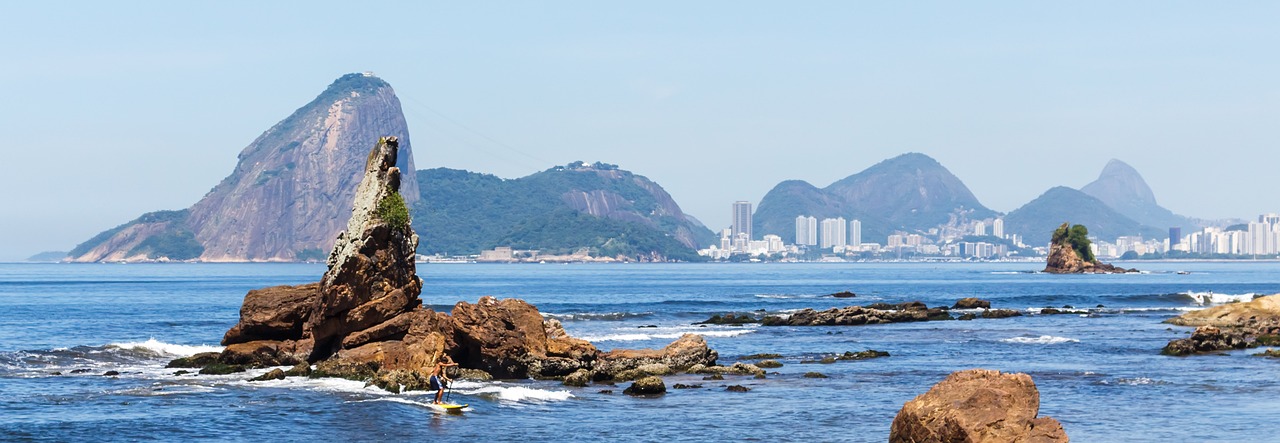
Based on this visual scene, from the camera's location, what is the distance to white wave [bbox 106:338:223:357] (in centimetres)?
5494

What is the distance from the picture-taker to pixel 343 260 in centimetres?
4544

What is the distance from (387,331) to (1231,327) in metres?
45.2

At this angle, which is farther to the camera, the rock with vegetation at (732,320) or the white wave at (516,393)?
the rock with vegetation at (732,320)

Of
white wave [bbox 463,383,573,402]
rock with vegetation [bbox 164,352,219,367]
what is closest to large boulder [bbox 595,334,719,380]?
white wave [bbox 463,383,573,402]

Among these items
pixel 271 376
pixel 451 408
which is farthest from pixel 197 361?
pixel 451 408

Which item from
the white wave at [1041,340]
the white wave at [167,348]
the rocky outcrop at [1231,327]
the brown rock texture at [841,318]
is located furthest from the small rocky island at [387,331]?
the brown rock texture at [841,318]

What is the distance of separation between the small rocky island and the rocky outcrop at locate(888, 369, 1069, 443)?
62.4 ft

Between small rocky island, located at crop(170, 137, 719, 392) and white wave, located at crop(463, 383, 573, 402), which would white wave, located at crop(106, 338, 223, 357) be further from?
white wave, located at crop(463, 383, 573, 402)

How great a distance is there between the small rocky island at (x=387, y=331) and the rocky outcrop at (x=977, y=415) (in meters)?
19.0

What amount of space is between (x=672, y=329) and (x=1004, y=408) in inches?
2081

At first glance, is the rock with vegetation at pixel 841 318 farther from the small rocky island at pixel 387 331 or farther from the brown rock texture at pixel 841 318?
the small rocky island at pixel 387 331

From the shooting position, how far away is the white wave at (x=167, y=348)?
54938 millimetres

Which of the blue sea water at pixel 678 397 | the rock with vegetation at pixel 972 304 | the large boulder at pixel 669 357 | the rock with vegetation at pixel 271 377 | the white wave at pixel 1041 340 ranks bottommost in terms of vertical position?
the blue sea water at pixel 678 397

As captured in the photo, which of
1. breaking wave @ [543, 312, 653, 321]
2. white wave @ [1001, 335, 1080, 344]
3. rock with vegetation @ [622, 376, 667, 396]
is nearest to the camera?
rock with vegetation @ [622, 376, 667, 396]
